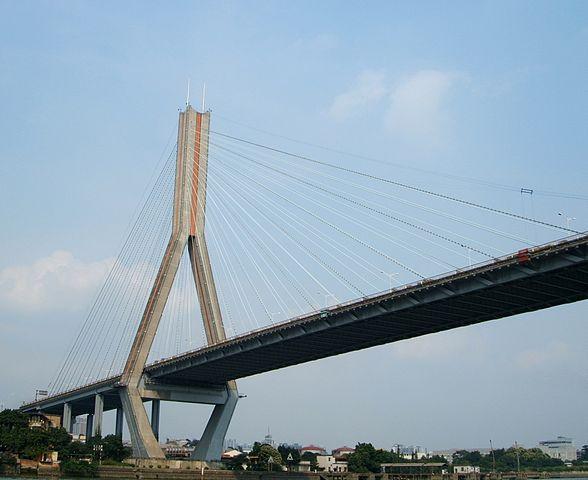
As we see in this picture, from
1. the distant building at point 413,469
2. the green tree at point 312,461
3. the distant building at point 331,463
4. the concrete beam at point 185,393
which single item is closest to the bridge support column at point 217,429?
the concrete beam at point 185,393

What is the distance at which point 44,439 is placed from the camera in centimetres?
6525

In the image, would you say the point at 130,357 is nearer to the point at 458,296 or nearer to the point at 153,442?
the point at 153,442

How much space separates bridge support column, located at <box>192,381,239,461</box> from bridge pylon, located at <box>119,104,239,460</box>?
2.05 ft

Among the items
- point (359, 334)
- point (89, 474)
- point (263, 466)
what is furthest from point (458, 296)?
point (263, 466)

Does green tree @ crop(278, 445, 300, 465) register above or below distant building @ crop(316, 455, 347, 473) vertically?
above

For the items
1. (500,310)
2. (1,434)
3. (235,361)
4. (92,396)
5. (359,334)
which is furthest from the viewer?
(92,396)

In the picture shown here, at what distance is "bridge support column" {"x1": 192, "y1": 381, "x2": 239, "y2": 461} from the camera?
65.4 metres

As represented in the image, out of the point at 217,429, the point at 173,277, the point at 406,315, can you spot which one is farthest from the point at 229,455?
the point at 406,315

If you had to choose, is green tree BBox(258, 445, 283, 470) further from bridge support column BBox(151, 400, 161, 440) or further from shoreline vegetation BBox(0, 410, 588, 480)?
bridge support column BBox(151, 400, 161, 440)

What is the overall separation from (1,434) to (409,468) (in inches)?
2274

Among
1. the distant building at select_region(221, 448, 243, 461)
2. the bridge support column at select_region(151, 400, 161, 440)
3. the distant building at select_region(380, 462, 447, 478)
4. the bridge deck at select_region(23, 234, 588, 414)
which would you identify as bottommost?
the distant building at select_region(380, 462, 447, 478)

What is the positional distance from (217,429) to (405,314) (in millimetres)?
27569

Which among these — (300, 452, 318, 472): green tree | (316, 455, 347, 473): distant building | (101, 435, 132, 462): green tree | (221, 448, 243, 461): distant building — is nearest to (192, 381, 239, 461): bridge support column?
(101, 435, 132, 462): green tree

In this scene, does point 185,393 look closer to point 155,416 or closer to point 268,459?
point 155,416
